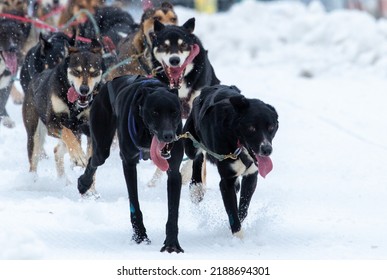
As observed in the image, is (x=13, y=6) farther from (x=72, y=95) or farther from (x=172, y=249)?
(x=172, y=249)

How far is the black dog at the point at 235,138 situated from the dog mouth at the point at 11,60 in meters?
3.57

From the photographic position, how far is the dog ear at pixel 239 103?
4.99 m

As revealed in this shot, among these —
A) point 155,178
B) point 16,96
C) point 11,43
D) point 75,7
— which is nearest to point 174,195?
point 155,178

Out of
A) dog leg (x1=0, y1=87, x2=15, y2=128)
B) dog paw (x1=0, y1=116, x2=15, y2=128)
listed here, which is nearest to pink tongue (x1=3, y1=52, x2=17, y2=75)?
dog leg (x1=0, y1=87, x2=15, y2=128)

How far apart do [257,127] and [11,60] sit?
177 inches

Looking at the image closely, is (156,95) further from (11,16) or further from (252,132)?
(11,16)

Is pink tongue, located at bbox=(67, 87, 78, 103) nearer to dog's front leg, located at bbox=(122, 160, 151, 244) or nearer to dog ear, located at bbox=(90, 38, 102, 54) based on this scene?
dog ear, located at bbox=(90, 38, 102, 54)

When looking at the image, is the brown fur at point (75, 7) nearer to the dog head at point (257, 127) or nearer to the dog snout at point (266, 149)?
the dog head at point (257, 127)

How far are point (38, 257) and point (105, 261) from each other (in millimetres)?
268

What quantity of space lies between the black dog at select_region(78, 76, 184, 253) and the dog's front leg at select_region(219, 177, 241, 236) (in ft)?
1.18

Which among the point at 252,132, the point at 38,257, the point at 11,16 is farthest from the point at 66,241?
the point at 11,16

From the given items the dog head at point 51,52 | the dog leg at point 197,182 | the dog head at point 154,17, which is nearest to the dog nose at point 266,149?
the dog leg at point 197,182

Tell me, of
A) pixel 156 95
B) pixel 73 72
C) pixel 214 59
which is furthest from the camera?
pixel 214 59

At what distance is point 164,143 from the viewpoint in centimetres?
473
